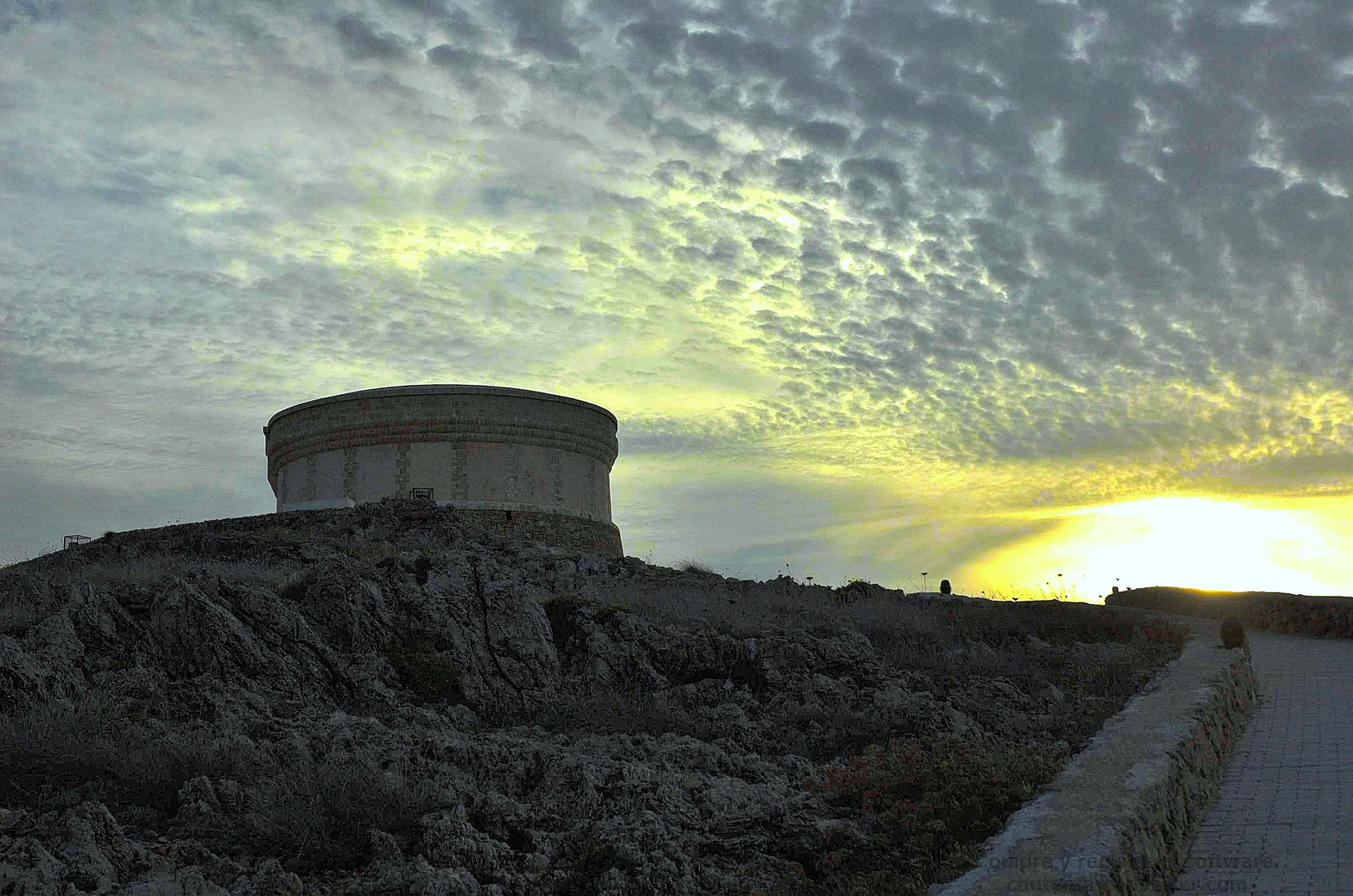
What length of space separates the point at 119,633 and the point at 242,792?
4.36 meters

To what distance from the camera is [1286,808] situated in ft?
28.2

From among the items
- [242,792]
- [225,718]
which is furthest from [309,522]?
[242,792]

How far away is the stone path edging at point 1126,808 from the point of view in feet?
18.9

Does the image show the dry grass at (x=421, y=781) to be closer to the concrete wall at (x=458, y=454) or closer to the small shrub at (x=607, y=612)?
the small shrub at (x=607, y=612)

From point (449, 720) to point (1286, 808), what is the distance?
6.56 metres

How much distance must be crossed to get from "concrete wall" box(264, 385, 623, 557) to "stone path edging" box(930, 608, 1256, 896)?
17.0 meters

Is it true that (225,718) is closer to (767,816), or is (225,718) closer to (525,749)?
(525,749)

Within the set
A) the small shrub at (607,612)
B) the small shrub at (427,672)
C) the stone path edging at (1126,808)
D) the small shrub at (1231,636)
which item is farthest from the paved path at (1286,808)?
the small shrub at (427,672)

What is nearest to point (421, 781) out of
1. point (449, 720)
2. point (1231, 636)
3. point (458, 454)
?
point (449, 720)

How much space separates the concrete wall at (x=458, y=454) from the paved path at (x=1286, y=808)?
1606 centimetres

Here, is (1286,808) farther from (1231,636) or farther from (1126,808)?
(1231,636)

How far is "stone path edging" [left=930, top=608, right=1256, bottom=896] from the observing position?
575 cm

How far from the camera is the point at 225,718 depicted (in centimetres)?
929

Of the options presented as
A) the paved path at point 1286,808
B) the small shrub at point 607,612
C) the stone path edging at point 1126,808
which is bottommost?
the paved path at point 1286,808
